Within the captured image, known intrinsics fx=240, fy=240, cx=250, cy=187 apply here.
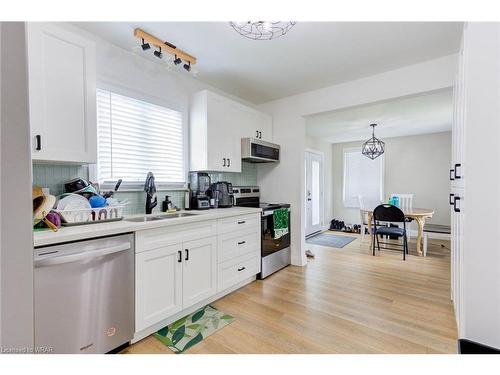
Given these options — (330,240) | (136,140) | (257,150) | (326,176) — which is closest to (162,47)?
(136,140)

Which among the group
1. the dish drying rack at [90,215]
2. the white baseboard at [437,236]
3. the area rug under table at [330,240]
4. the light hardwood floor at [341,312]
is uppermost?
the dish drying rack at [90,215]

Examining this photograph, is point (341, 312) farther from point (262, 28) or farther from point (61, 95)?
point (61, 95)

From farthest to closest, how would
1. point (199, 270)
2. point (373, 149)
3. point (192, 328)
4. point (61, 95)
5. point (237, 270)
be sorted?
point (373, 149)
point (237, 270)
point (199, 270)
point (192, 328)
point (61, 95)

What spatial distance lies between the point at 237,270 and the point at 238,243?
0.29 metres

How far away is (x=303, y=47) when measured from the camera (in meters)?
2.26

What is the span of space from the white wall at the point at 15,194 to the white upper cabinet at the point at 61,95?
149 centimetres

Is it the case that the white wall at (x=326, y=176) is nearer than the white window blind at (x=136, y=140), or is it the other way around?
the white window blind at (x=136, y=140)

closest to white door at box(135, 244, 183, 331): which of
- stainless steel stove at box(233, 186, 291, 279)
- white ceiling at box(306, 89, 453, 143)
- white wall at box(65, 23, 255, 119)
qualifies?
stainless steel stove at box(233, 186, 291, 279)

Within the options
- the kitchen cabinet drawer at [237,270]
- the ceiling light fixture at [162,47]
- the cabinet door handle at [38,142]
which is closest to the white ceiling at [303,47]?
the ceiling light fixture at [162,47]

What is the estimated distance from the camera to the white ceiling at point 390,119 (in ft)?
11.6

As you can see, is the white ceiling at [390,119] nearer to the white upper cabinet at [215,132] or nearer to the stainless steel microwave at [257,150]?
the stainless steel microwave at [257,150]

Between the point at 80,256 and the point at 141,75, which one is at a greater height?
the point at 141,75

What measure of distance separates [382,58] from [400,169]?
421 cm

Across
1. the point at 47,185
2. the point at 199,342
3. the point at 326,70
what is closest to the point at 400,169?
the point at 326,70
